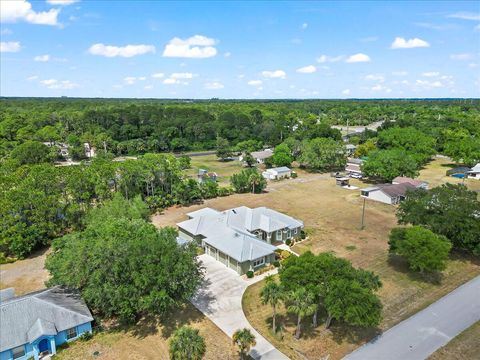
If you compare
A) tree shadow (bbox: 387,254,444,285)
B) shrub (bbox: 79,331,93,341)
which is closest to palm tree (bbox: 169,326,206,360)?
shrub (bbox: 79,331,93,341)

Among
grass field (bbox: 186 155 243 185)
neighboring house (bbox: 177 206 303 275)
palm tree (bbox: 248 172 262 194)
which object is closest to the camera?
neighboring house (bbox: 177 206 303 275)

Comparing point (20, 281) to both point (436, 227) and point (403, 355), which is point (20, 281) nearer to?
point (403, 355)

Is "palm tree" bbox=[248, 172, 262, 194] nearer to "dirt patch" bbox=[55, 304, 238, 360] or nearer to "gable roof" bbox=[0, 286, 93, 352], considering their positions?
"dirt patch" bbox=[55, 304, 238, 360]

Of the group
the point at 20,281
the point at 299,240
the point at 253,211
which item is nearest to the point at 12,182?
the point at 20,281

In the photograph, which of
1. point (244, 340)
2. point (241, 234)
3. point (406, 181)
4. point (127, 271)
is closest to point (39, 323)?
point (127, 271)

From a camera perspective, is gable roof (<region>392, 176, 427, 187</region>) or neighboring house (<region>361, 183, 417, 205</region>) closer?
neighboring house (<region>361, 183, 417, 205</region>)

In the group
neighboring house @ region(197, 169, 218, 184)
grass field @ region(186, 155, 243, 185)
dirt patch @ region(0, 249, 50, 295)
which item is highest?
neighboring house @ region(197, 169, 218, 184)

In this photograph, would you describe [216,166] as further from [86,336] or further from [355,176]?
[86,336]
